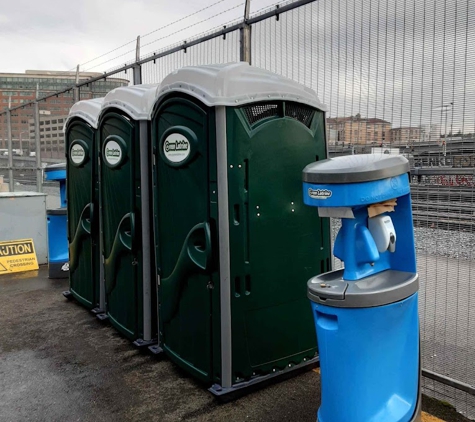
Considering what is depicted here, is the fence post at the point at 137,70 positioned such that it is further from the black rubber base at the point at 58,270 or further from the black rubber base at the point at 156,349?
the black rubber base at the point at 156,349

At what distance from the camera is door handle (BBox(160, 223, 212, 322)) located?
316cm

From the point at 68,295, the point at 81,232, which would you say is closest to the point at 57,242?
the point at 68,295

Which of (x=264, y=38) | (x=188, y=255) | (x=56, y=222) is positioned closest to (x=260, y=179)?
(x=188, y=255)

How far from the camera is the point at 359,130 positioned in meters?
3.50

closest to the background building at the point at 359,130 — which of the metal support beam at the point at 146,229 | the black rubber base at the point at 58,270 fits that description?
the metal support beam at the point at 146,229

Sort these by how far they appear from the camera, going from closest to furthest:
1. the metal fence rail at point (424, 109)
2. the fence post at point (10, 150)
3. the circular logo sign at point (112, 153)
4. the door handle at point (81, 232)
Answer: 1. the metal fence rail at point (424, 109)
2. the circular logo sign at point (112, 153)
3. the door handle at point (81, 232)
4. the fence post at point (10, 150)

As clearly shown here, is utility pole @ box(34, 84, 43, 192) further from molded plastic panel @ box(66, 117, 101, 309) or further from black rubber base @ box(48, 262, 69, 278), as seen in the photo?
molded plastic panel @ box(66, 117, 101, 309)

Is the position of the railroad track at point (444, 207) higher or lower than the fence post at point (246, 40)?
lower

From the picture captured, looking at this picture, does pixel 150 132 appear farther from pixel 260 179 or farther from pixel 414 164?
pixel 414 164

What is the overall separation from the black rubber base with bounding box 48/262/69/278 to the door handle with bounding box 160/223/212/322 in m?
3.50

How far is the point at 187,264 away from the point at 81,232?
2.24 m

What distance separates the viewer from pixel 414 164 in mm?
3215

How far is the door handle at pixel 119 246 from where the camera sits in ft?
13.3

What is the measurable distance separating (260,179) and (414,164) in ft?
3.52
